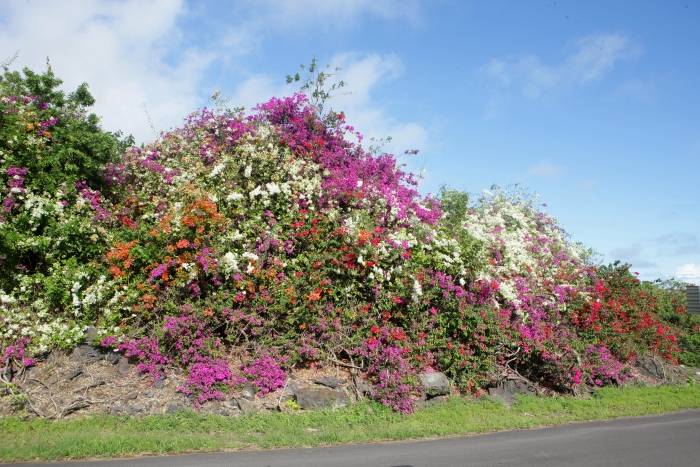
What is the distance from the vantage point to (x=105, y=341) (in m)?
10.3

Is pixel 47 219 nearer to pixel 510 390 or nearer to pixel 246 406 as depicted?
pixel 246 406

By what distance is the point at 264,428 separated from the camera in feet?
28.2

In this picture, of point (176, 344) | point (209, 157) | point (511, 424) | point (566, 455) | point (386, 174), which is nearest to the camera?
point (566, 455)

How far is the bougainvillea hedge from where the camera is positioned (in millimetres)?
10633

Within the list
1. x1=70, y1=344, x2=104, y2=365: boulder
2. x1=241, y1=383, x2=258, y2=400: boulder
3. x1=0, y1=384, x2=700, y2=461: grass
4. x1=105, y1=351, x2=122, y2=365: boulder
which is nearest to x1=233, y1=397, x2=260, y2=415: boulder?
x1=241, y1=383, x2=258, y2=400: boulder

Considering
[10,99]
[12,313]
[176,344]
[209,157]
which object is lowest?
[176,344]

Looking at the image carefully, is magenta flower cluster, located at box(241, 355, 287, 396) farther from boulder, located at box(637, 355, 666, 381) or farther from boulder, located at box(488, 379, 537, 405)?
boulder, located at box(637, 355, 666, 381)

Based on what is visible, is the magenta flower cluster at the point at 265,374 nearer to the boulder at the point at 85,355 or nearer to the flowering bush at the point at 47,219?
the boulder at the point at 85,355

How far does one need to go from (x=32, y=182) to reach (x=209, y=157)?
14.8ft

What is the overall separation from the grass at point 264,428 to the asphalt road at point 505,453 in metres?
0.38

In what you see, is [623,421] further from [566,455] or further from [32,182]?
[32,182]

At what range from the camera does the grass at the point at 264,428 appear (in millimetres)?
7344

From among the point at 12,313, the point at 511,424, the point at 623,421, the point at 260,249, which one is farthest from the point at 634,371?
the point at 12,313

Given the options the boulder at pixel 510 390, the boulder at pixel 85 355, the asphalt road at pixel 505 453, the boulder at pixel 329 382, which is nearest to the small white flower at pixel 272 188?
the boulder at pixel 329 382
